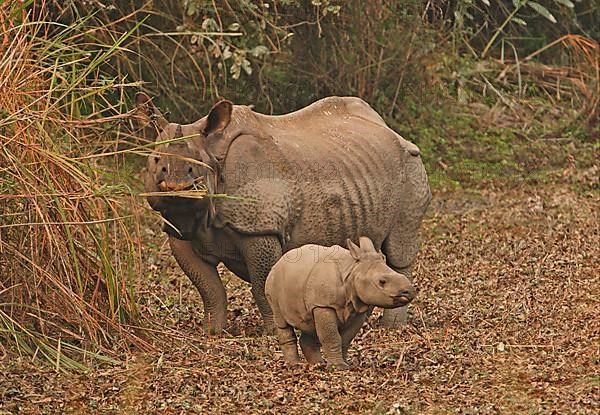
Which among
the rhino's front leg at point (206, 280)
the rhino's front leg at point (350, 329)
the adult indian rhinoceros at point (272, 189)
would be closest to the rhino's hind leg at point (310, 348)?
the rhino's front leg at point (350, 329)

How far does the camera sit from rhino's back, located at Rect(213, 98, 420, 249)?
8.29 m

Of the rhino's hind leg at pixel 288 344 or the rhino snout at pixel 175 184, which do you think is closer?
the rhino's hind leg at pixel 288 344

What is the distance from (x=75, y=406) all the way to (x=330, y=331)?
125 centimetres

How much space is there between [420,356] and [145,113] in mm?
2115

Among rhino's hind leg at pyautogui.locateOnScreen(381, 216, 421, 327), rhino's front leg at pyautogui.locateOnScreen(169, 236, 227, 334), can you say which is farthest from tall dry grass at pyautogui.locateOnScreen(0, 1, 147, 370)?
rhino's hind leg at pyautogui.locateOnScreen(381, 216, 421, 327)

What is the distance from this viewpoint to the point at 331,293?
22.8ft

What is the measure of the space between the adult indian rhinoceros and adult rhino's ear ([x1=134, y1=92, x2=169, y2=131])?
10 millimetres

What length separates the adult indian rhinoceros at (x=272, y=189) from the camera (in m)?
8.07

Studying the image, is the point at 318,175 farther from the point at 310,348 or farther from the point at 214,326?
the point at 310,348

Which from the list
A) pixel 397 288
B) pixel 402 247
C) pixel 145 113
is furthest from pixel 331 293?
pixel 402 247

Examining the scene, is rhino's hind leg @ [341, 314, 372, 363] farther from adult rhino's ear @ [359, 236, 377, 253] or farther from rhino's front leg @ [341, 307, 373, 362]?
adult rhino's ear @ [359, 236, 377, 253]

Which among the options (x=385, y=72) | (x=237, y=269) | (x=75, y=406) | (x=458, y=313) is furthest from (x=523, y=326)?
(x=385, y=72)

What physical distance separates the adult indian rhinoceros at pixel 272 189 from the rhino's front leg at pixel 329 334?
1140 millimetres

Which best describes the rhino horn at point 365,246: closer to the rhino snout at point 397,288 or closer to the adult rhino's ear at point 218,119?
the rhino snout at point 397,288
